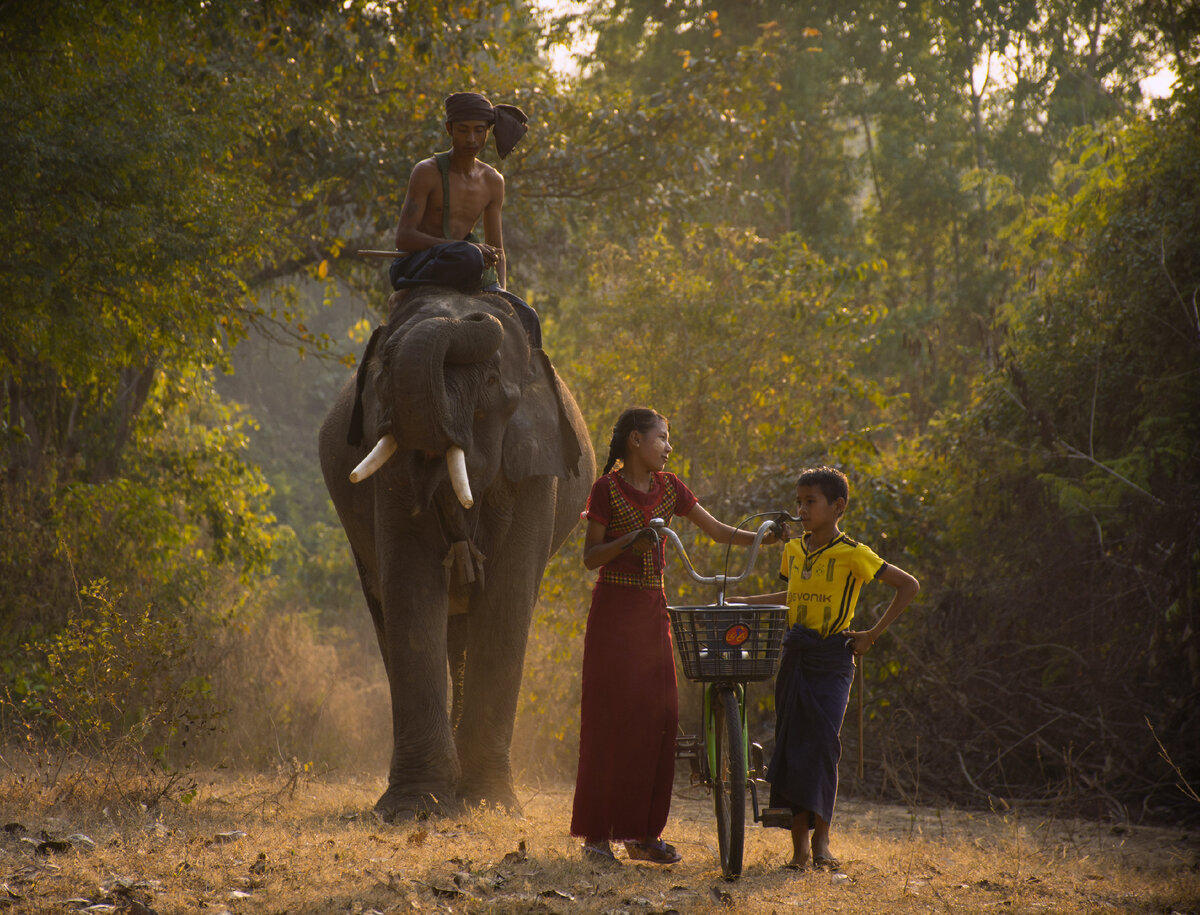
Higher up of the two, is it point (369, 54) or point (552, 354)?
point (369, 54)

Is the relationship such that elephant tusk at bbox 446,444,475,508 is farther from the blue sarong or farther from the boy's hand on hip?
the boy's hand on hip

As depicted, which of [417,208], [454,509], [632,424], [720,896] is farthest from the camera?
[417,208]

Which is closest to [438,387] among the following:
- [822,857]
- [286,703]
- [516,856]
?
[516,856]

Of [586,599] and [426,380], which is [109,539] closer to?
[586,599]

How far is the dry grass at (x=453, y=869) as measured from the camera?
4473 millimetres

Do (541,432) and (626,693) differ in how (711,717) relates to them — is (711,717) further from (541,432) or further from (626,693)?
(541,432)

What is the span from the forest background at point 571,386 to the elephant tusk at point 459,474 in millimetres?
2163

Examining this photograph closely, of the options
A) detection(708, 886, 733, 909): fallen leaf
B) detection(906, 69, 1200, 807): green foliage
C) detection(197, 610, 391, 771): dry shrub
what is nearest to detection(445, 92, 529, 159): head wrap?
detection(708, 886, 733, 909): fallen leaf

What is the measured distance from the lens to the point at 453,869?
5004 millimetres

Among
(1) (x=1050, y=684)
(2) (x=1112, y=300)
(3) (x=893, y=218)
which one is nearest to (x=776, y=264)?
(2) (x=1112, y=300)

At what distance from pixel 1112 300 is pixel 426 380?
6.86 meters

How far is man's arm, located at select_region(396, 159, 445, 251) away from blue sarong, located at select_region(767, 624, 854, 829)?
2.92m

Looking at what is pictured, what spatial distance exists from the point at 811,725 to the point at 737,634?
35.8 inches

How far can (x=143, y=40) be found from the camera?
9719mm
